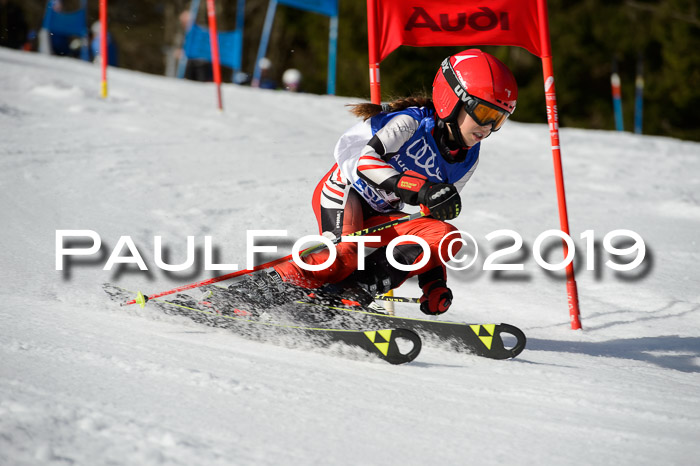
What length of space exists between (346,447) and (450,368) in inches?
42.7

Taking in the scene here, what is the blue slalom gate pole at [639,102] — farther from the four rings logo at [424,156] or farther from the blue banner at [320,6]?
the four rings logo at [424,156]

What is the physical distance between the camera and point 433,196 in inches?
113

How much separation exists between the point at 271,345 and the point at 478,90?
1.42m

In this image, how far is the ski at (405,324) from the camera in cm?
304

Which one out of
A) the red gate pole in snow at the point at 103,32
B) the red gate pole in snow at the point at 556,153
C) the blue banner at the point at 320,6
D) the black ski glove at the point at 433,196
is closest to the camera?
the black ski glove at the point at 433,196

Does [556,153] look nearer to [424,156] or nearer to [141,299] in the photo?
[424,156]

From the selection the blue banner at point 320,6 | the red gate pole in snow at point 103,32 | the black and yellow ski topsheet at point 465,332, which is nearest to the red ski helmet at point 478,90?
the black and yellow ski topsheet at point 465,332

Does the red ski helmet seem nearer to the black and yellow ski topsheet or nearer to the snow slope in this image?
the black and yellow ski topsheet

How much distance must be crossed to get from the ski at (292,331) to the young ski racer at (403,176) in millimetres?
139

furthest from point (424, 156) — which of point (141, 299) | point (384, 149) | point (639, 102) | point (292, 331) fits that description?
point (639, 102)

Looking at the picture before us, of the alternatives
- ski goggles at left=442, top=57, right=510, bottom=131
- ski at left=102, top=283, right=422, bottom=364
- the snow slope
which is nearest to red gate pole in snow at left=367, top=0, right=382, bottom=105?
ski goggles at left=442, top=57, right=510, bottom=131

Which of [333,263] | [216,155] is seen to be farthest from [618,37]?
[333,263]

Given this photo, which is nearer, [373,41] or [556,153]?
[556,153]

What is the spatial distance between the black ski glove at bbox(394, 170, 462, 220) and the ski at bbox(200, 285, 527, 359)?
0.54 metres
